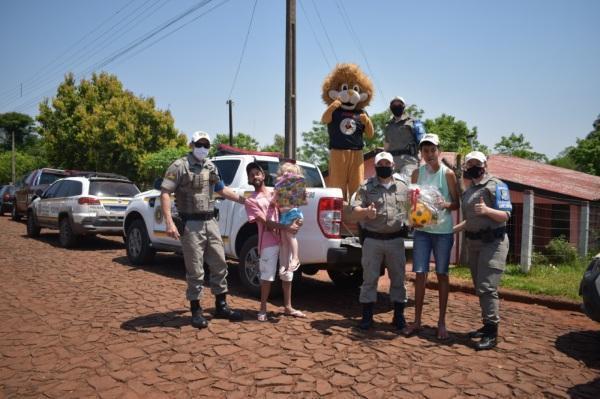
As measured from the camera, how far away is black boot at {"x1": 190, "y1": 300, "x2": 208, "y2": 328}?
4.66m

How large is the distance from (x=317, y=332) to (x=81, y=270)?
5.15m

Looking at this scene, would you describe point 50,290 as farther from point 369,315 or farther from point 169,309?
point 369,315

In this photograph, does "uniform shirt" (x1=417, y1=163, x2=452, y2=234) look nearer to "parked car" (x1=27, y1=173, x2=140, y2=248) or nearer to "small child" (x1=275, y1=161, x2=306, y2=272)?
"small child" (x1=275, y1=161, x2=306, y2=272)

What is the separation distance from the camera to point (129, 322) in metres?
4.87

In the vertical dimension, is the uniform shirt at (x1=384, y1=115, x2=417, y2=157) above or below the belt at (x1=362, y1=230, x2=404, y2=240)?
above

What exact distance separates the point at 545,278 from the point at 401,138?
376 cm

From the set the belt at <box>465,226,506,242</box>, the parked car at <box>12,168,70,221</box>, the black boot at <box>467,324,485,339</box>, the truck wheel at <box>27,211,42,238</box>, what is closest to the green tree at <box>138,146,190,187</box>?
the parked car at <box>12,168,70,221</box>

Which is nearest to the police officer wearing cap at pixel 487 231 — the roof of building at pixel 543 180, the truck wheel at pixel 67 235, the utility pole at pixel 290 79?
the utility pole at pixel 290 79

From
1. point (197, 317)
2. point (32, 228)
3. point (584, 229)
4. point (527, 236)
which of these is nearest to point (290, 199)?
point (197, 317)

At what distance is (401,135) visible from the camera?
20.4ft

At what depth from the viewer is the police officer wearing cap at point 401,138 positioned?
6188 millimetres

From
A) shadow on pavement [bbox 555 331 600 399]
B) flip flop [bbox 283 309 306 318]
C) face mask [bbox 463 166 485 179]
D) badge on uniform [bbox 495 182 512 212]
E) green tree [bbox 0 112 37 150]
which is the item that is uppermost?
green tree [bbox 0 112 37 150]

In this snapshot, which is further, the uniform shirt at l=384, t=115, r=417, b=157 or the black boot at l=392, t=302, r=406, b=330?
the uniform shirt at l=384, t=115, r=417, b=157

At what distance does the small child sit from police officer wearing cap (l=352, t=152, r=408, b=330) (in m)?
0.62
